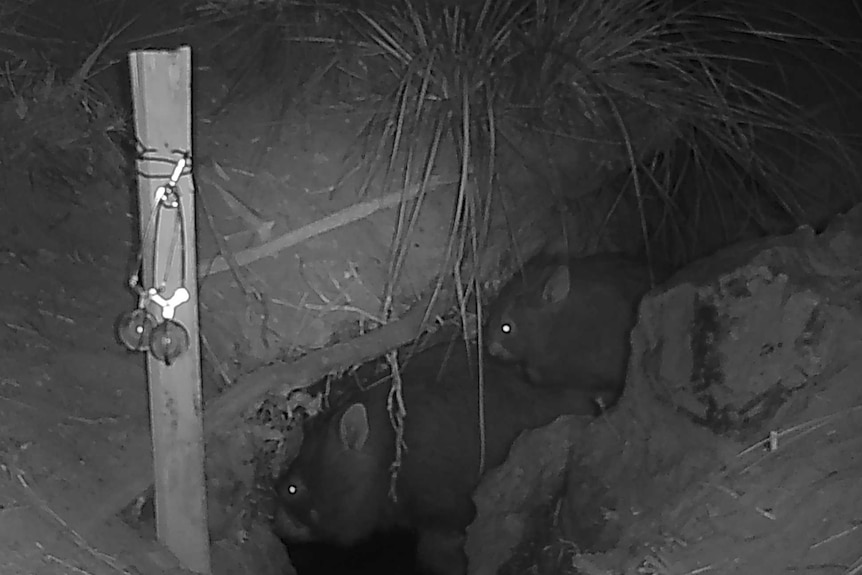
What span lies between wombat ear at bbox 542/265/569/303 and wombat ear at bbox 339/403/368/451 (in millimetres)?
230

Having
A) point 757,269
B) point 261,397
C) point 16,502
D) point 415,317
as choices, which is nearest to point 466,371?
point 415,317

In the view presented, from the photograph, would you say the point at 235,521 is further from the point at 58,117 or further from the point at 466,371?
the point at 58,117

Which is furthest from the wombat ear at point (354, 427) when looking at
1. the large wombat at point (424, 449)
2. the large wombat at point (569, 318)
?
the large wombat at point (569, 318)

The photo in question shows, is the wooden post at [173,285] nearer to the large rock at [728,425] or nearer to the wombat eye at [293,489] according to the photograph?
the wombat eye at [293,489]

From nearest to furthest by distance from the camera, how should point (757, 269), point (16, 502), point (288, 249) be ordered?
point (16, 502), point (757, 269), point (288, 249)

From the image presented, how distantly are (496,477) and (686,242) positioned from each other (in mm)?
314

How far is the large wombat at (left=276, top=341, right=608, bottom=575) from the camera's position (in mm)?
887

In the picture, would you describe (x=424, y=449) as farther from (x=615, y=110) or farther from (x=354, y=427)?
(x=615, y=110)

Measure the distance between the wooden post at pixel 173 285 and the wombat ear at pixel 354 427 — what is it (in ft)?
0.55

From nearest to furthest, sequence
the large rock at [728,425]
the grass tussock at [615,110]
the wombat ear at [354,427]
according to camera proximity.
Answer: the large rock at [728,425], the grass tussock at [615,110], the wombat ear at [354,427]

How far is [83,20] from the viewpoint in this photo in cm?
79

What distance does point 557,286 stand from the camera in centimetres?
87

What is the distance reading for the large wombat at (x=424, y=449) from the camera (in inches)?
34.9

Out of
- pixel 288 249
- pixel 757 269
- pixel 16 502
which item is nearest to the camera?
Result: pixel 16 502
